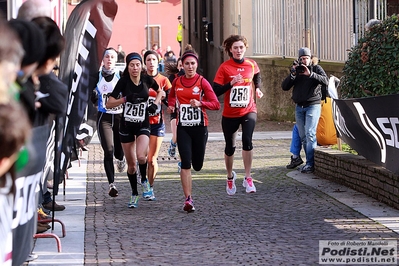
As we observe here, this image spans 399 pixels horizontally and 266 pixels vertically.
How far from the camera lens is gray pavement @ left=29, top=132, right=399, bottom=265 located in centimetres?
738

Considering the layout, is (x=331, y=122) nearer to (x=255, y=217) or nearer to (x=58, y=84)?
(x=255, y=217)

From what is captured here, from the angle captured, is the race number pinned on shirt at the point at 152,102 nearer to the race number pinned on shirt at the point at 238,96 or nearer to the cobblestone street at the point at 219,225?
the race number pinned on shirt at the point at 238,96

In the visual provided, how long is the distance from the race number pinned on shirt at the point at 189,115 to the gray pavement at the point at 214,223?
972 millimetres

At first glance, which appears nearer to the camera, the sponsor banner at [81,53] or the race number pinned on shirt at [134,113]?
the sponsor banner at [81,53]

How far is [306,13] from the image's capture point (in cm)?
2192

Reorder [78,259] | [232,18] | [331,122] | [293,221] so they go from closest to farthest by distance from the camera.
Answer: [78,259] → [293,221] → [331,122] → [232,18]

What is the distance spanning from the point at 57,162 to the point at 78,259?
0.88 m

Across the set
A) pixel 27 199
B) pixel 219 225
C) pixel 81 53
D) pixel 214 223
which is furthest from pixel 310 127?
pixel 27 199

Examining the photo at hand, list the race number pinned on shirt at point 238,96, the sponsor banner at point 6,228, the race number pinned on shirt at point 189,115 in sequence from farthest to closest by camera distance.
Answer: the race number pinned on shirt at point 238,96 < the race number pinned on shirt at point 189,115 < the sponsor banner at point 6,228

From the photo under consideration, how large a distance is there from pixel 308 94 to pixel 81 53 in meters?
5.77

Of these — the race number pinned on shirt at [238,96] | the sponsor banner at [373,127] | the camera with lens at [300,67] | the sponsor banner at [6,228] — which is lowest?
the sponsor banner at [6,228]

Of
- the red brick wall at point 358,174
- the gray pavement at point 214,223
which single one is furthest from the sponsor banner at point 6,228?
the red brick wall at point 358,174

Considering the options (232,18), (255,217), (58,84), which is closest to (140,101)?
(255,217)

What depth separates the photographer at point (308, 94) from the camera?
13.1m
